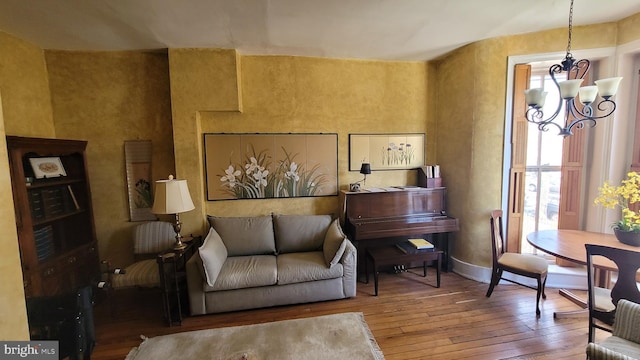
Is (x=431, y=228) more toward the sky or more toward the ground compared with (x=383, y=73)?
more toward the ground

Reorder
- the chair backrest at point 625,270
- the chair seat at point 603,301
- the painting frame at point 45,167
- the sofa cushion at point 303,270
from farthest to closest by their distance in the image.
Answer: the sofa cushion at point 303,270 < the painting frame at point 45,167 < the chair seat at point 603,301 < the chair backrest at point 625,270

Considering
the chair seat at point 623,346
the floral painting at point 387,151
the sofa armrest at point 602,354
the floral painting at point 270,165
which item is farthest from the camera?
the floral painting at point 387,151

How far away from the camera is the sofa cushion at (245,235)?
3.18m

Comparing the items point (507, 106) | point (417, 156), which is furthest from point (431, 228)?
point (507, 106)

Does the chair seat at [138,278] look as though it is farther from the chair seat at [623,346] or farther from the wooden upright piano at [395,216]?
the chair seat at [623,346]

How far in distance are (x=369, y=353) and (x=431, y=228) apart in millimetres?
1752

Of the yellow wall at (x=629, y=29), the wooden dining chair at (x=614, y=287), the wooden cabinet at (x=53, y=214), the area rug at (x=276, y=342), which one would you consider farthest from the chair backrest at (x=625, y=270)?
the wooden cabinet at (x=53, y=214)

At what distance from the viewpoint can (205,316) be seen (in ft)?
8.98

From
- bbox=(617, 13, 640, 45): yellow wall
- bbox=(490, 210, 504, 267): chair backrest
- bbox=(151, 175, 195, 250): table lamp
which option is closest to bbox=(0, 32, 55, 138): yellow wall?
bbox=(151, 175, 195, 250): table lamp

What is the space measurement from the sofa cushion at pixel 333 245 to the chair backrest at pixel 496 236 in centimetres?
162

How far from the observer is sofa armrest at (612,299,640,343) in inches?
63.2

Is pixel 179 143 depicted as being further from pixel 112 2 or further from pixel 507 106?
pixel 507 106

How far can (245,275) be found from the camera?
271cm

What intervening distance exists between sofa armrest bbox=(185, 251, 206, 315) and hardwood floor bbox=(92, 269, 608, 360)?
13 centimetres
